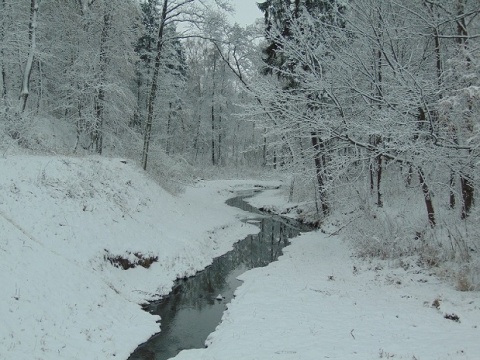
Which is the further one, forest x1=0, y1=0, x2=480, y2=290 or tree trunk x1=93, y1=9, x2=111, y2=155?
tree trunk x1=93, y1=9, x2=111, y2=155

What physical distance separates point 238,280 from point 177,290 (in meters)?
2.21

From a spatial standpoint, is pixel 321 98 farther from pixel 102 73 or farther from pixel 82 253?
pixel 102 73

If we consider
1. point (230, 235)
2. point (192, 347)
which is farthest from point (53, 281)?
point (230, 235)

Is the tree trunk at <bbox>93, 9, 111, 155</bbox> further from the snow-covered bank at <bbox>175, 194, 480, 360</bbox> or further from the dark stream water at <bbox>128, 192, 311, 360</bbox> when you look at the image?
the snow-covered bank at <bbox>175, 194, 480, 360</bbox>

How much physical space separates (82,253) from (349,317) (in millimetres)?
7128

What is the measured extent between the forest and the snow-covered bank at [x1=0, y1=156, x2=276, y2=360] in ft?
6.98

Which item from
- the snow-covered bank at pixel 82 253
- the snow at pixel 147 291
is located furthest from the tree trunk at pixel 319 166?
the snow-covered bank at pixel 82 253

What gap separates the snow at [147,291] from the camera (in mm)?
6879

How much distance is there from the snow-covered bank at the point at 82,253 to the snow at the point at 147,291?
33 mm

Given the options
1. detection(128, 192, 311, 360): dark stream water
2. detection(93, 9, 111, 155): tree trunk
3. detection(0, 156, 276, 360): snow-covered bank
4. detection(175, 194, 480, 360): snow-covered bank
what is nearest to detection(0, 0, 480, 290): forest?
detection(93, 9, 111, 155): tree trunk

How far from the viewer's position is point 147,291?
10945mm

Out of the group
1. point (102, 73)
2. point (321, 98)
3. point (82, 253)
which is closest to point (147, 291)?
point (82, 253)

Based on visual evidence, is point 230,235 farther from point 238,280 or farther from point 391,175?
point 391,175

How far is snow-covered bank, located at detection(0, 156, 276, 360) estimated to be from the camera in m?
7.20
